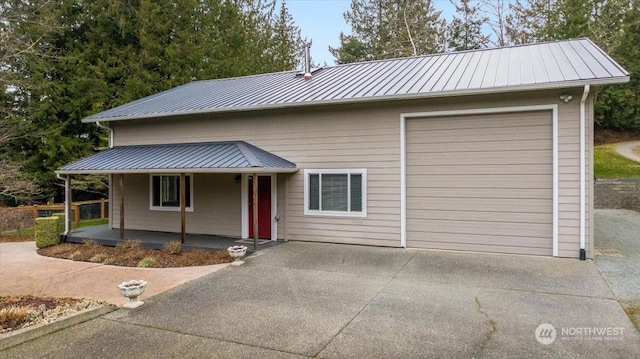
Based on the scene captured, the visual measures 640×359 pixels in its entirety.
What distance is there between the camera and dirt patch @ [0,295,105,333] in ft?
14.7

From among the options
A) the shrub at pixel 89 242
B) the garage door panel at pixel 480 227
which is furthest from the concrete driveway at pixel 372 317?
the shrub at pixel 89 242

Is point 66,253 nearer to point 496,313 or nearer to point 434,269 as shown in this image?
point 434,269

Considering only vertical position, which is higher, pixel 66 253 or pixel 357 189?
pixel 357 189

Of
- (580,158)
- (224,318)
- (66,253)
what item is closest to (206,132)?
(66,253)

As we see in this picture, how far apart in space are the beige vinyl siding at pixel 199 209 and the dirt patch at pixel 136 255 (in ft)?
5.76

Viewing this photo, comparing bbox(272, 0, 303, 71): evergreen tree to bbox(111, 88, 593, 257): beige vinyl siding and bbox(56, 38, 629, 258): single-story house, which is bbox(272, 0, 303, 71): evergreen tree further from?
bbox(111, 88, 593, 257): beige vinyl siding

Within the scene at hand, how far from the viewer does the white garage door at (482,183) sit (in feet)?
25.3

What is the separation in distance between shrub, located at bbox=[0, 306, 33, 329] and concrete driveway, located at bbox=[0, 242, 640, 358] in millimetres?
506

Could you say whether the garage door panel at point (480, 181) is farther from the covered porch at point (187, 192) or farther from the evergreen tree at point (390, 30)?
the evergreen tree at point (390, 30)

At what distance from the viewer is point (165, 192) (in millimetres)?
11516

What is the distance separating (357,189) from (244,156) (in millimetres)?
2715

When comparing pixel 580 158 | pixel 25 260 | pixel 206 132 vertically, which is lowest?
pixel 25 260

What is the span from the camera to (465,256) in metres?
7.87
